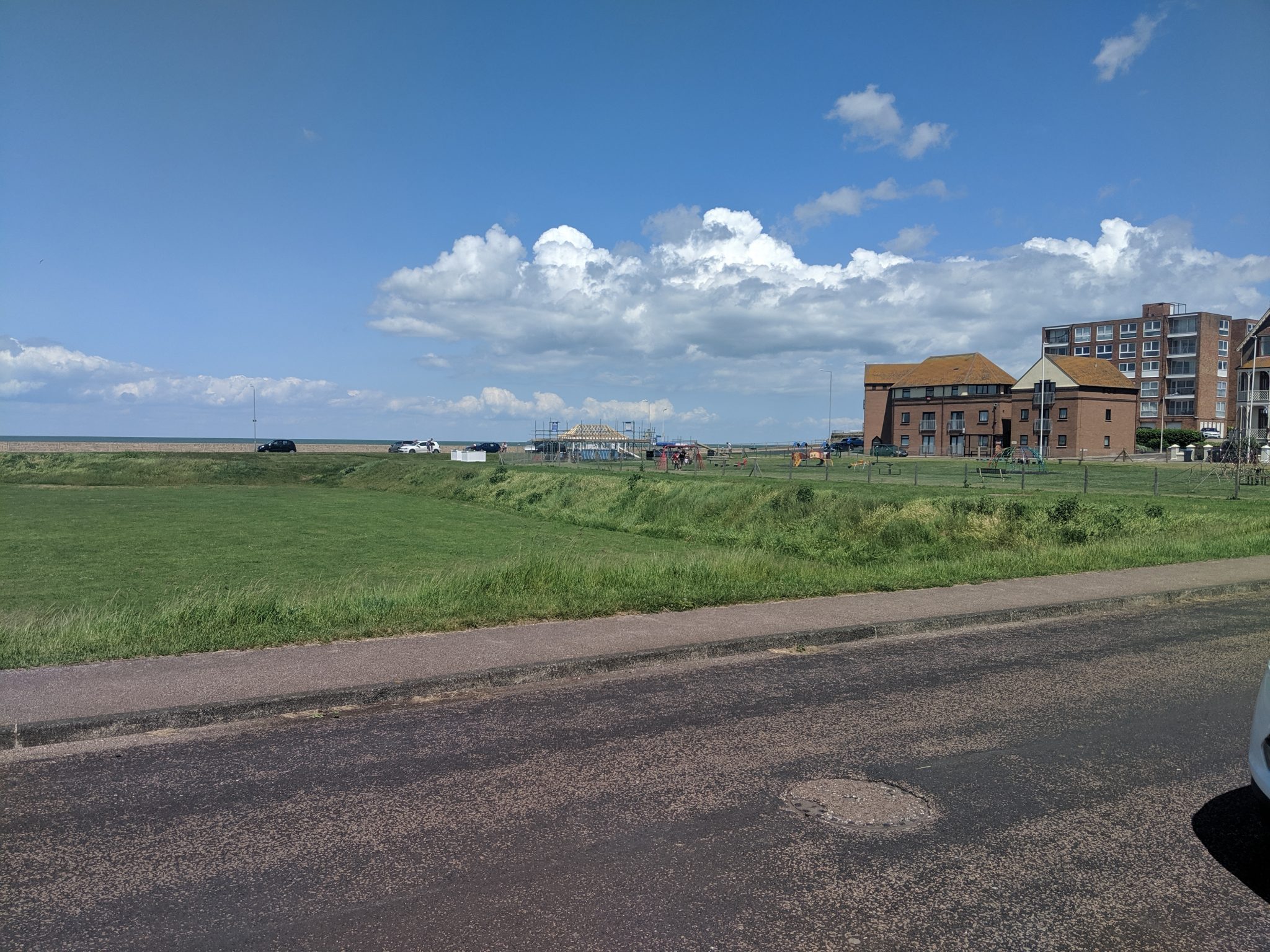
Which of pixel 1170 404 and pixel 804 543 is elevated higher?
pixel 1170 404

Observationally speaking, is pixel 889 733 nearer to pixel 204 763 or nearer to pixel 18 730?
pixel 204 763

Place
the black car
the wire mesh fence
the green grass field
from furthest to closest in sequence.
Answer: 1. the black car
2. the wire mesh fence
3. the green grass field

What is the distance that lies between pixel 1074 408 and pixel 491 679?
3800 inches

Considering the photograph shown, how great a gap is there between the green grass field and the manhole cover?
5539mm

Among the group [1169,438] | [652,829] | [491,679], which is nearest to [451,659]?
[491,679]

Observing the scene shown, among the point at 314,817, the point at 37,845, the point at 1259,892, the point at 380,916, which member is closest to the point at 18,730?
the point at 37,845

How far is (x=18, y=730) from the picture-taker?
20.6 feet

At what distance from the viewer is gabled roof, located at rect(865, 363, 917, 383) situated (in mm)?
114594

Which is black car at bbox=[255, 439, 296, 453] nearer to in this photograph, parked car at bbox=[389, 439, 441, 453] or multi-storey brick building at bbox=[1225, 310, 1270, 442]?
parked car at bbox=[389, 439, 441, 453]

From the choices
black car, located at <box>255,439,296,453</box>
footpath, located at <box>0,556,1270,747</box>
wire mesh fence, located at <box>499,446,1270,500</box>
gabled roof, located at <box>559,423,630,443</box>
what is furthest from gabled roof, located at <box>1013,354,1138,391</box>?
footpath, located at <box>0,556,1270,747</box>

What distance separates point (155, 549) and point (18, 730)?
19.2 meters

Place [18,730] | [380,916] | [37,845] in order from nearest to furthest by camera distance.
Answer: [380,916], [37,845], [18,730]

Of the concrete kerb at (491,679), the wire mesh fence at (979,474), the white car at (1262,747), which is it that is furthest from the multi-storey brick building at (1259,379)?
the white car at (1262,747)

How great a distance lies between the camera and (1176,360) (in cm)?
11775
